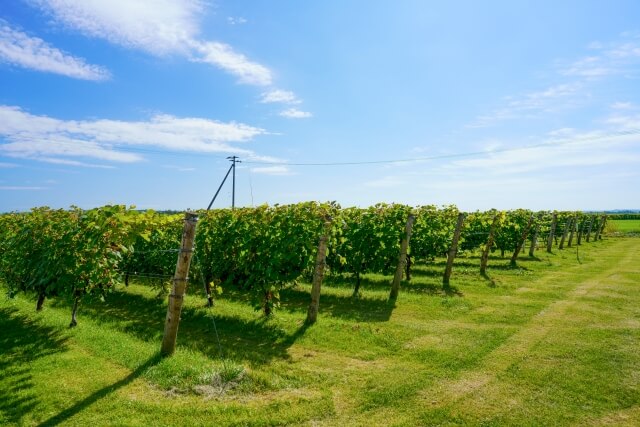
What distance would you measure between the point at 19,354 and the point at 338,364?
246 inches

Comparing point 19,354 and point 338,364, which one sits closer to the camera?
point 338,364

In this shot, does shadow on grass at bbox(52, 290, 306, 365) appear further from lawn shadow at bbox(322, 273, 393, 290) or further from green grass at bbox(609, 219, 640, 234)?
green grass at bbox(609, 219, 640, 234)

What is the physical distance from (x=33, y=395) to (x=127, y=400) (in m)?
1.53

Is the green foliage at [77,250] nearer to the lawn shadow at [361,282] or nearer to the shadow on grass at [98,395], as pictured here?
the shadow on grass at [98,395]

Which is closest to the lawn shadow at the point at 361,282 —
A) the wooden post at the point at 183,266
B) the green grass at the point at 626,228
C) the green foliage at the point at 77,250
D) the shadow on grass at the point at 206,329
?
the shadow on grass at the point at 206,329

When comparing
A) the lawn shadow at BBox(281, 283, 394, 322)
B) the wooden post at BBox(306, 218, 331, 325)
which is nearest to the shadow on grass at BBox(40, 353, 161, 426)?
the wooden post at BBox(306, 218, 331, 325)

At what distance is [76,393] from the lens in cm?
604

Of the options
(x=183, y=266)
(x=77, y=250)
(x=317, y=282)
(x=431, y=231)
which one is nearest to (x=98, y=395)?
(x=183, y=266)

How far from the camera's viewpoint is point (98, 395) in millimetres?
5965

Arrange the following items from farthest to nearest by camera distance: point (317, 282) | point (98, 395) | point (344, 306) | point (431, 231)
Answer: point (431, 231) < point (344, 306) < point (317, 282) < point (98, 395)

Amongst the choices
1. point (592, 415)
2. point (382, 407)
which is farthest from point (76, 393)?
point (592, 415)

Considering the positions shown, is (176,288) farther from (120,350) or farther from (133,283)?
(133,283)

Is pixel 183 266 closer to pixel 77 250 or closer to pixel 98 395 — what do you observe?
pixel 98 395

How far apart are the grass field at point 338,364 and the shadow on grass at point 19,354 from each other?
0.03 metres
